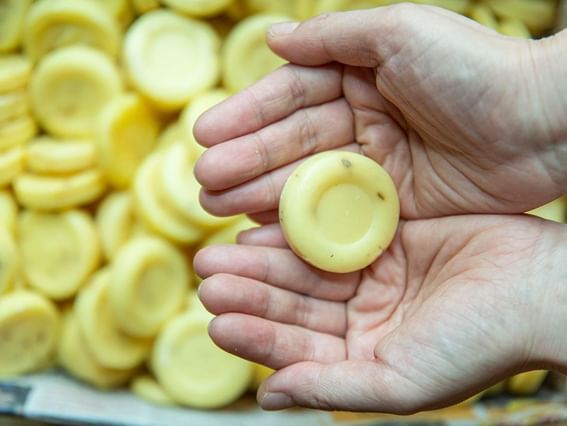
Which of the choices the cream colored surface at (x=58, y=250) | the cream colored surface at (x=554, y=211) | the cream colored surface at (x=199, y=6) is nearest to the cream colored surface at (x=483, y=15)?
the cream colored surface at (x=554, y=211)

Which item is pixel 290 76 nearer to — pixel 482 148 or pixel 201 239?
pixel 482 148

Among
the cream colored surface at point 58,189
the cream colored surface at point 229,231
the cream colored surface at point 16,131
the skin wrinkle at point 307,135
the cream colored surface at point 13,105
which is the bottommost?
the cream colored surface at point 229,231

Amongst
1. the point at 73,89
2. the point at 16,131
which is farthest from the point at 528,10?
the point at 16,131

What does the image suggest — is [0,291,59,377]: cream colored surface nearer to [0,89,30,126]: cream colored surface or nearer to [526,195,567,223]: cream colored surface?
[0,89,30,126]: cream colored surface

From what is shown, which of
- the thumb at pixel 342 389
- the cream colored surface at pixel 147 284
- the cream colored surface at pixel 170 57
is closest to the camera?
the thumb at pixel 342 389

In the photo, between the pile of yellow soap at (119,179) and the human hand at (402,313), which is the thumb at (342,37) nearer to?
the human hand at (402,313)

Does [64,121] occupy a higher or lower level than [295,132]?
lower

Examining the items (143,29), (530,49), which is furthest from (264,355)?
(143,29)
